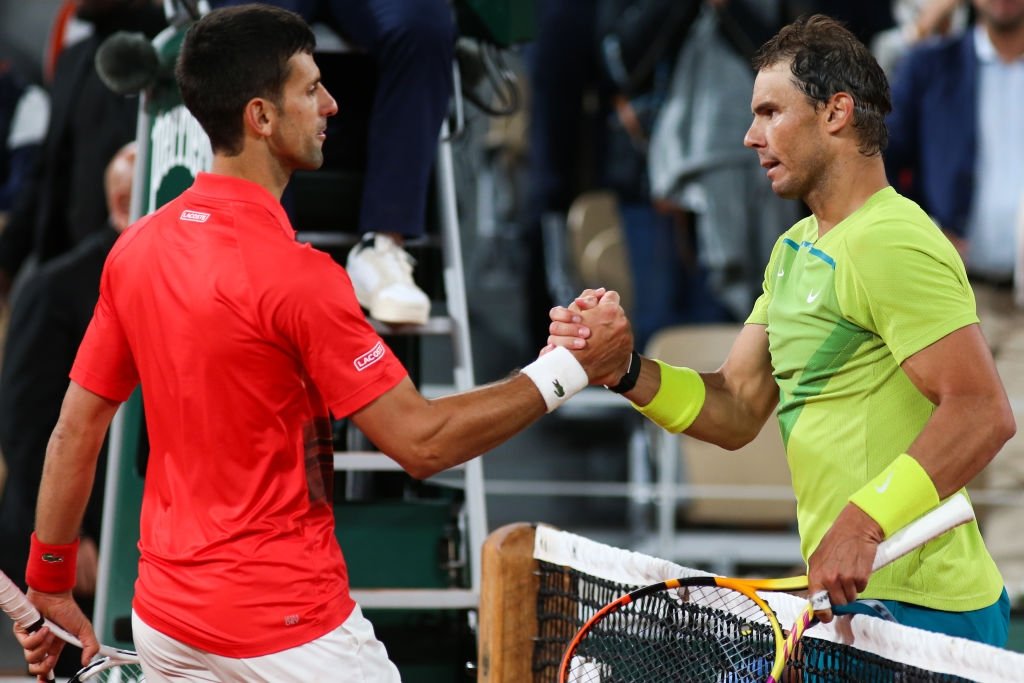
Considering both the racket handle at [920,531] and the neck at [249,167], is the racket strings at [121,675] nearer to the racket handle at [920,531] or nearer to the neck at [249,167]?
the neck at [249,167]

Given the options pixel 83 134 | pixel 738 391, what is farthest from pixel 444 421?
pixel 83 134

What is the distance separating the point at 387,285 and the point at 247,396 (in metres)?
1.30

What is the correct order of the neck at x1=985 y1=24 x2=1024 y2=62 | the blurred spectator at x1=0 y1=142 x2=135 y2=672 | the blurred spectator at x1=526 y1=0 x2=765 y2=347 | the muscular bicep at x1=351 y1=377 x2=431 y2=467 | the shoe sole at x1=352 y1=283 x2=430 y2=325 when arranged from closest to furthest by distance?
1. the muscular bicep at x1=351 y1=377 x2=431 y2=467
2. the shoe sole at x1=352 y1=283 x2=430 y2=325
3. the blurred spectator at x1=0 y1=142 x2=135 y2=672
4. the neck at x1=985 y1=24 x2=1024 y2=62
5. the blurred spectator at x1=526 y1=0 x2=765 y2=347

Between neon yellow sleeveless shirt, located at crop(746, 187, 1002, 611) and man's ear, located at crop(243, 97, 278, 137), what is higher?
man's ear, located at crop(243, 97, 278, 137)

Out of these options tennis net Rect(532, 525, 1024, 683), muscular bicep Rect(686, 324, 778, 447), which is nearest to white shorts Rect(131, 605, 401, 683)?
tennis net Rect(532, 525, 1024, 683)

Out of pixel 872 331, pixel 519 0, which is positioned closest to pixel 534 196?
pixel 519 0

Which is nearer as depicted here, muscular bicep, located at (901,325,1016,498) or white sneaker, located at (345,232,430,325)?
muscular bicep, located at (901,325,1016,498)

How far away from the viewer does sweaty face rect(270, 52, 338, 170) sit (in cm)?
253

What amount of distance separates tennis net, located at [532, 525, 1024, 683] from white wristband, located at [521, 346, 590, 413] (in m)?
0.30

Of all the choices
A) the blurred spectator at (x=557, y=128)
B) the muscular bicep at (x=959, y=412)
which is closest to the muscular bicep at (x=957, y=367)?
the muscular bicep at (x=959, y=412)

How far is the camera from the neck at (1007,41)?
533 centimetres

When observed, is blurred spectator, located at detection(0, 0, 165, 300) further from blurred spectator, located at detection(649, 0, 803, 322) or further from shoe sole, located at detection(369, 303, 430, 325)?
blurred spectator, located at detection(649, 0, 803, 322)

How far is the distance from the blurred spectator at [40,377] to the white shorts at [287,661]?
2.03 metres

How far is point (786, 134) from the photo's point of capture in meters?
2.71
